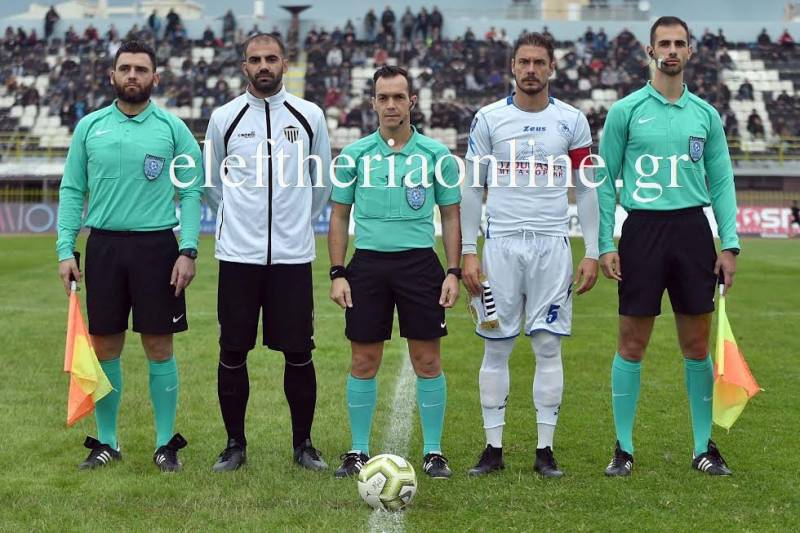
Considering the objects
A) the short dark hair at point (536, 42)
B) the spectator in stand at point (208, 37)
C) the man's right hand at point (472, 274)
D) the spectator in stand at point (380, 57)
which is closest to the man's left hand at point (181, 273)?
the man's right hand at point (472, 274)

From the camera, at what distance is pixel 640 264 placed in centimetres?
558

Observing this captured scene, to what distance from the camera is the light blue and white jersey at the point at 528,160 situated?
5.53m

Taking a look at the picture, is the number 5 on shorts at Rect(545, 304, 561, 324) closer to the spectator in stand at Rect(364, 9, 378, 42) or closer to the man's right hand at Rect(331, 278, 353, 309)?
A: the man's right hand at Rect(331, 278, 353, 309)

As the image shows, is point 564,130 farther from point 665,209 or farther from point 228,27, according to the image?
point 228,27

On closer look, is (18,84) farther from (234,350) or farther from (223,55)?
(234,350)

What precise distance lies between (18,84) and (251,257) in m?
38.9

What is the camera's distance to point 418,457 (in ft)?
19.7

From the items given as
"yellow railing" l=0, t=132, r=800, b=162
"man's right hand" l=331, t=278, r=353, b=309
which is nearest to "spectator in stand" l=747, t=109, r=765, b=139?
"yellow railing" l=0, t=132, r=800, b=162

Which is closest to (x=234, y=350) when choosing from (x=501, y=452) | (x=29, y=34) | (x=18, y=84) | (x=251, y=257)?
(x=251, y=257)

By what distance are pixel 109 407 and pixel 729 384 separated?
329 cm

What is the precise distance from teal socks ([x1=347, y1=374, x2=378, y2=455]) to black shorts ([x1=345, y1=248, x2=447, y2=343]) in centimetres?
26

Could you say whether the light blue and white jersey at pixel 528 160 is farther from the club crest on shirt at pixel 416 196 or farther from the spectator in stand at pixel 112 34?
the spectator in stand at pixel 112 34

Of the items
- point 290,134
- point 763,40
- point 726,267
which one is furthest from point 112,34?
point 726,267

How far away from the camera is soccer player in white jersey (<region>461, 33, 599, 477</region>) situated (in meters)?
5.53
